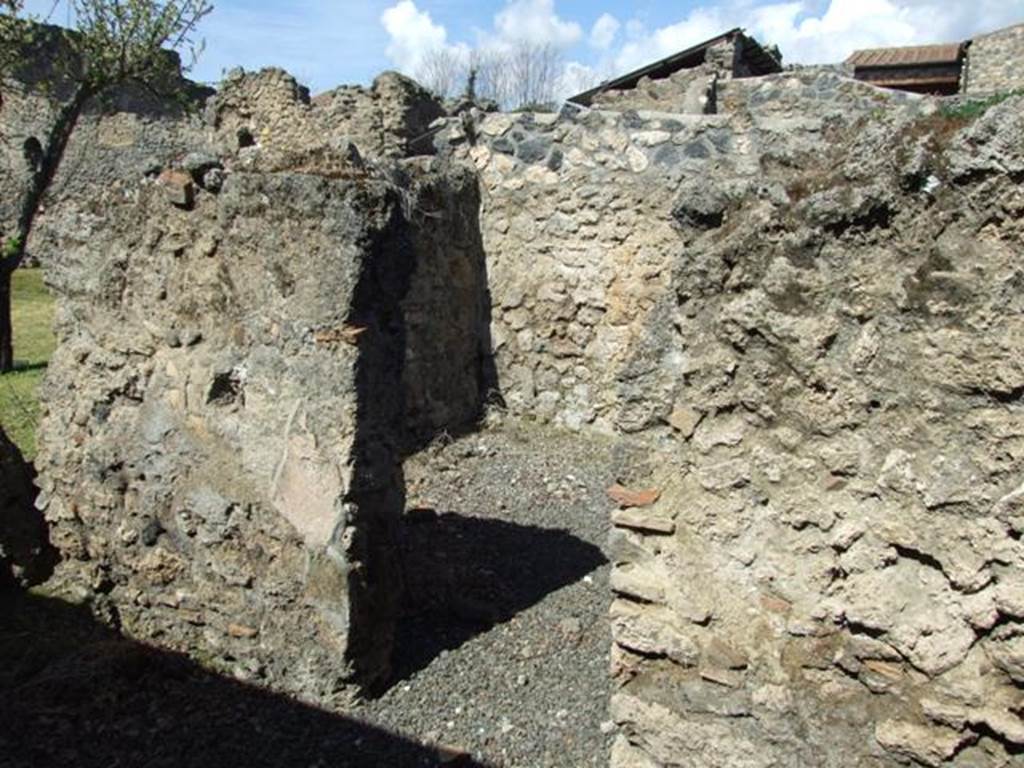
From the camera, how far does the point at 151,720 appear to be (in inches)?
138

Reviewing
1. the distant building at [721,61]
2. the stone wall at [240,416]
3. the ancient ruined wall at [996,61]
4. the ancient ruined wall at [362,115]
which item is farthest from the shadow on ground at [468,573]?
the ancient ruined wall at [996,61]

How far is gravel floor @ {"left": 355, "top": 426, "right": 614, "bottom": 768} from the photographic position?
348cm

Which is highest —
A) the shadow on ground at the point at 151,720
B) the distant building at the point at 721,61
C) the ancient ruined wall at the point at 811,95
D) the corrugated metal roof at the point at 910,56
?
the corrugated metal roof at the point at 910,56

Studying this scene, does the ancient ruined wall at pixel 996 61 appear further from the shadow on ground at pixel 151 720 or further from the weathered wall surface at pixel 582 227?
the shadow on ground at pixel 151 720

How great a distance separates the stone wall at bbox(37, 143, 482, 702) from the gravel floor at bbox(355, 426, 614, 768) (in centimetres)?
35

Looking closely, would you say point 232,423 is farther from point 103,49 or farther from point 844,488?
point 103,49

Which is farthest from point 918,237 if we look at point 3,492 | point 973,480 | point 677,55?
point 677,55

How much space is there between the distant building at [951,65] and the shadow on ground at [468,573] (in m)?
20.2

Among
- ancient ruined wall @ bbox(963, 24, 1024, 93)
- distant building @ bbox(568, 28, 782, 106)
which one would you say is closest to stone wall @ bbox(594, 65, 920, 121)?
distant building @ bbox(568, 28, 782, 106)

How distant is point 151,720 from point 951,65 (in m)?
29.6

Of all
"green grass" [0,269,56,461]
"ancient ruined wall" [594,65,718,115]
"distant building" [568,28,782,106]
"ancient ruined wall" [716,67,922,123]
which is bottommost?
"green grass" [0,269,56,461]

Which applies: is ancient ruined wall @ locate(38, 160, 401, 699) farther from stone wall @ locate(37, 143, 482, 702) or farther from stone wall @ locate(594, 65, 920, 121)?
stone wall @ locate(594, 65, 920, 121)

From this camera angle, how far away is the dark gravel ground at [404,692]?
333cm

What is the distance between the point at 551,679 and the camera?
380cm
